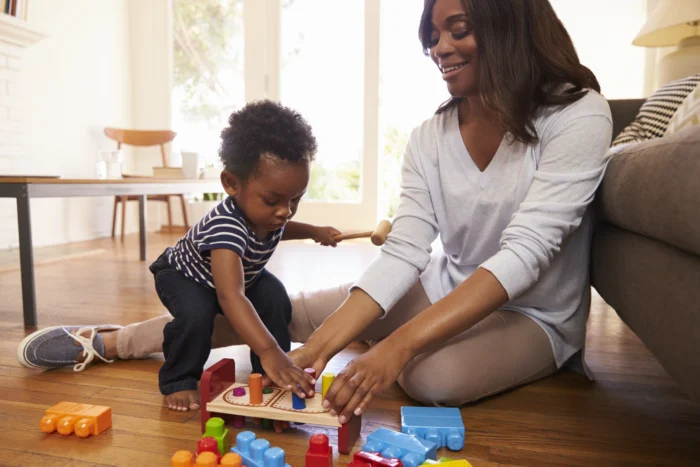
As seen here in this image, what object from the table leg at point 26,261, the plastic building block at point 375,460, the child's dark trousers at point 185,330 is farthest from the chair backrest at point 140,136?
the plastic building block at point 375,460

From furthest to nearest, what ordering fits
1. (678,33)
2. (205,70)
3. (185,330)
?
(205,70) < (678,33) < (185,330)

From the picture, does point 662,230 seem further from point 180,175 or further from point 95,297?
point 180,175

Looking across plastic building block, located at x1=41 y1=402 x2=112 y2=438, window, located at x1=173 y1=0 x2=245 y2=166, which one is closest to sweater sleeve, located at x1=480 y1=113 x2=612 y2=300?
plastic building block, located at x1=41 y1=402 x2=112 y2=438

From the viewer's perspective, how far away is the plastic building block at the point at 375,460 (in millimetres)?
681

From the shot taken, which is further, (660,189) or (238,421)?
(238,421)

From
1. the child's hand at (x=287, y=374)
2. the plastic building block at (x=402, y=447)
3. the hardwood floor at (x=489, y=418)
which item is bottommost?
the hardwood floor at (x=489, y=418)

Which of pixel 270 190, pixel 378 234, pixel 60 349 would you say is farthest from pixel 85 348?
pixel 378 234

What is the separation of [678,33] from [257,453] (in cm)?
234

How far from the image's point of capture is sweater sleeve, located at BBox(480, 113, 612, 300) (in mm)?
840

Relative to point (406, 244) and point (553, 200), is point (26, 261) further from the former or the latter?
point (553, 200)

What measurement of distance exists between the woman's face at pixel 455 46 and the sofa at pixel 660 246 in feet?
0.94

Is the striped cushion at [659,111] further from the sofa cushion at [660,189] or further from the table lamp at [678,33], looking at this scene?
the table lamp at [678,33]

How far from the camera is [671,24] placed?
6.77 feet

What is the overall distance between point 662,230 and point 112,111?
380 centimetres
